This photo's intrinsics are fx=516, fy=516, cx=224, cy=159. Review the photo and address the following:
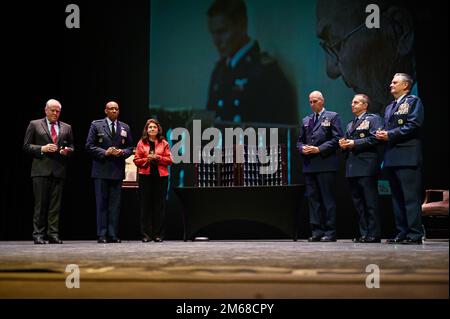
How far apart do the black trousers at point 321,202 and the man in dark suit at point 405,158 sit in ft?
2.79

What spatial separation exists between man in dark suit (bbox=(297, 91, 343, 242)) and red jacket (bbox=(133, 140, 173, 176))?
4.53 feet

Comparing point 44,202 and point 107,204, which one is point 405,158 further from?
point 44,202

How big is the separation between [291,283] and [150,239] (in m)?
3.75

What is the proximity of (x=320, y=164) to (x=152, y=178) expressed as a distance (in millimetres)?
1727

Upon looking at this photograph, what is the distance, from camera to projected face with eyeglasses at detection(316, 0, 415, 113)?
21.9 feet

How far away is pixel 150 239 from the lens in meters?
5.42

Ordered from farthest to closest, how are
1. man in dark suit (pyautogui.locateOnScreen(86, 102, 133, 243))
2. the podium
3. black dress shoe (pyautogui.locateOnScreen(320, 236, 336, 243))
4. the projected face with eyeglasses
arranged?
the projected face with eyeglasses → the podium → man in dark suit (pyautogui.locateOnScreen(86, 102, 133, 243)) → black dress shoe (pyautogui.locateOnScreen(320, 236, 336, 243))

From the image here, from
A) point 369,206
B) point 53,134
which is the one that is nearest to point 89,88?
point 53,134

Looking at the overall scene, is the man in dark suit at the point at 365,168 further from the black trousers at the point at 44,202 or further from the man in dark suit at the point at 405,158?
the black trousers at the point at 44,202

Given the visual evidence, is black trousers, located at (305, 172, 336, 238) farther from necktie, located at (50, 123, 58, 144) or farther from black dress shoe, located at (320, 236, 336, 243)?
necktie, located at (50, 123, 58, 144)

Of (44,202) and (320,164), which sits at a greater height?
(320,164)

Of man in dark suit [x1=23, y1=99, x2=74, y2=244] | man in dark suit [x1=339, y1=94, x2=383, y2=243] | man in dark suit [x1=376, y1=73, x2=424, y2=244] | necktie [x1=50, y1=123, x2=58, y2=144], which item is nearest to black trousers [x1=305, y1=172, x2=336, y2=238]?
man in dark suit [x1=339, y1=94, x2=383, y2=243]

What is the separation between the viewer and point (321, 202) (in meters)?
5.32

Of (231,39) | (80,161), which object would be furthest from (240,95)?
(80,161)
